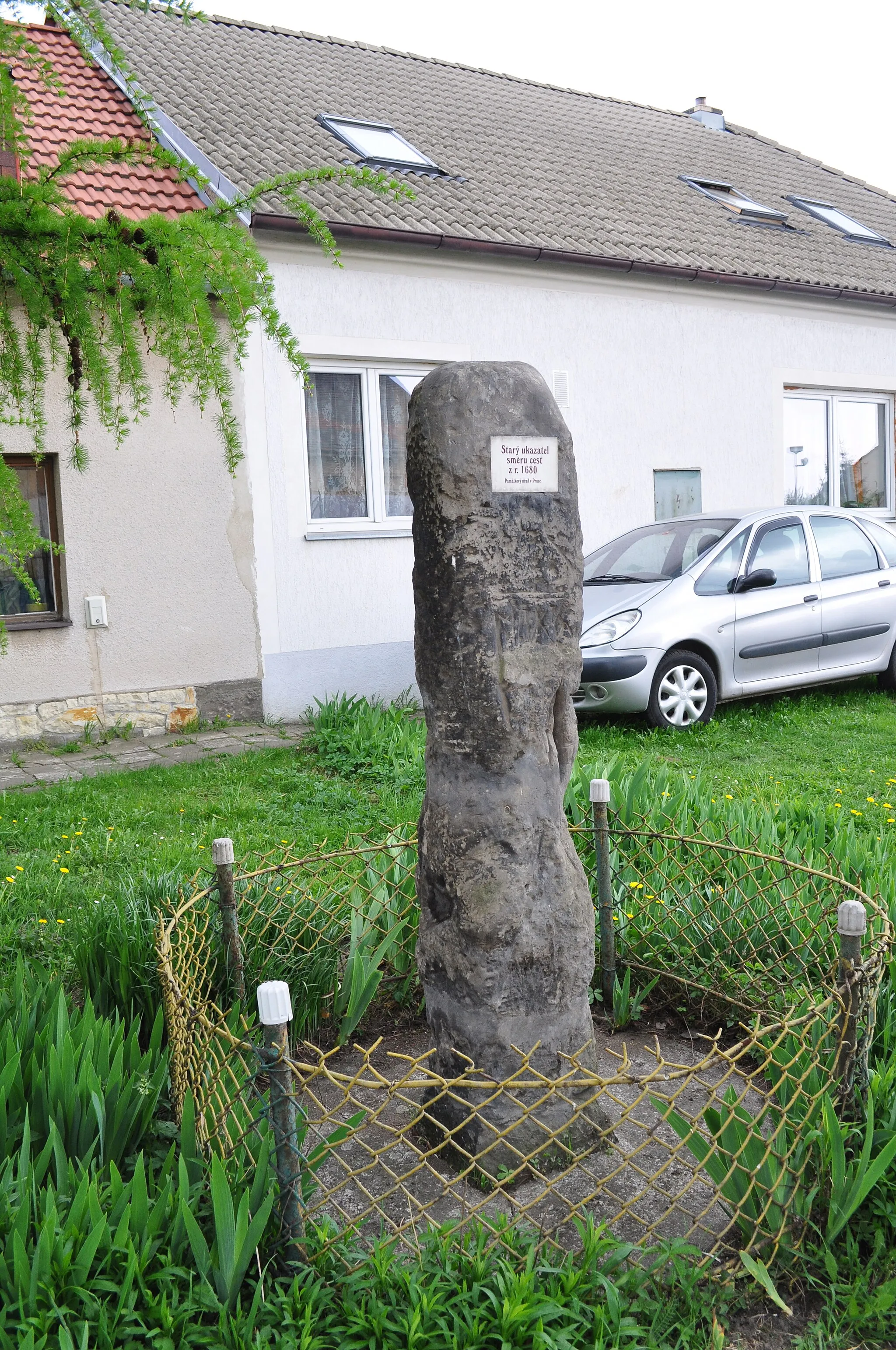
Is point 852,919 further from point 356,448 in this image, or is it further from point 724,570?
point 356,448

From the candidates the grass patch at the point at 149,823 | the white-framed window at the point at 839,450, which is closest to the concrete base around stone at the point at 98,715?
the grass patch at the point at 149,823

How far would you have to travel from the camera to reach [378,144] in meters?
11.4

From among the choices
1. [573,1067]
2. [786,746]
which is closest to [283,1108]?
[573,1067]

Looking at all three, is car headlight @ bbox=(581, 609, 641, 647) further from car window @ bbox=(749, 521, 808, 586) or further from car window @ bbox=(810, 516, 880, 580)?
car window @ bbox=(810, 516, 880, 580)

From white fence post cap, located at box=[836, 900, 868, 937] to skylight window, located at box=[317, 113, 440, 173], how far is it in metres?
9.79

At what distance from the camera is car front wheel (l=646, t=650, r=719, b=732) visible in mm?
7992

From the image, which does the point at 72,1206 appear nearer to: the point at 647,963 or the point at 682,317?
the point at 647,963

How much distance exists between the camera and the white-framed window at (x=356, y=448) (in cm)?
969

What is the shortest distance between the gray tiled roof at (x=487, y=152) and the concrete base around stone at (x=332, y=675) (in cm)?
357

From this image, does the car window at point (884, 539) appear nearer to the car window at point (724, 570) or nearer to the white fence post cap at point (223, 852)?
the car window at point (724, 570)

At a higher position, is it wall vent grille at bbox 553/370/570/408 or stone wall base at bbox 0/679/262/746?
wall vent grille at bbox 553/370/570/408

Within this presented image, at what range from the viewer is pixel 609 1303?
7.02ft

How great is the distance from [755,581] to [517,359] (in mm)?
2483

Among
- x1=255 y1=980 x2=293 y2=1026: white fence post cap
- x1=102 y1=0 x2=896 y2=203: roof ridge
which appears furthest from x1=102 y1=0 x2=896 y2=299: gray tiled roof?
x1=255 y1=980 x2=293 y2=1026: white fence post cap
